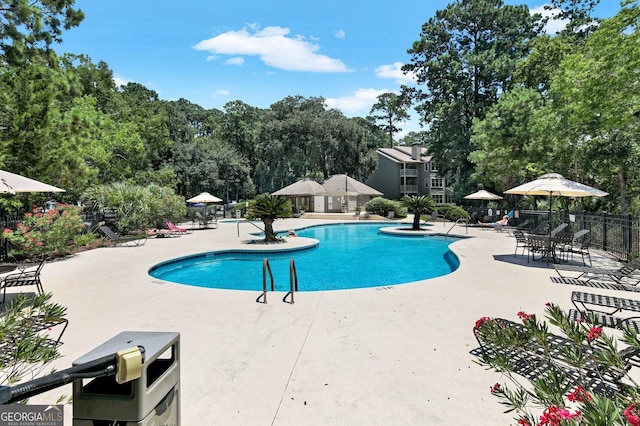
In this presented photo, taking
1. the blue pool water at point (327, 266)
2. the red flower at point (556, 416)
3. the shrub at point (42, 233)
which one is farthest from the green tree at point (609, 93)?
the shrub at point (42, 233)

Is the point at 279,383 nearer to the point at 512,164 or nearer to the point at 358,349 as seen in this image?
the point at 358,349

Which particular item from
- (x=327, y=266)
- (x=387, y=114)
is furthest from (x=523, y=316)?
(x=387, y=114)

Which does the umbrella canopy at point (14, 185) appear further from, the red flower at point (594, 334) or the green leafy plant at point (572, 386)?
the red flower at point (594, 334)

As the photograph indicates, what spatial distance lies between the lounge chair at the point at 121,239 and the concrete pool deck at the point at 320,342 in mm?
5824

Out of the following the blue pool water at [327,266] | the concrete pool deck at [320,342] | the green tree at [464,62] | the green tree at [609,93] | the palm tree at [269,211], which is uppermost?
the green tree at [464,62]

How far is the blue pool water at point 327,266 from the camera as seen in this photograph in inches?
412

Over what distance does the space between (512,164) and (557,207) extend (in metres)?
3.84

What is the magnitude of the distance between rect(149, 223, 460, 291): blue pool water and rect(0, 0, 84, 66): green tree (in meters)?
7.87

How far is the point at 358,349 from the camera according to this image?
4531 millimetres

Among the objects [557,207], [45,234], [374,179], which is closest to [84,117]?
[45,234]

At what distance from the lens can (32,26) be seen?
36.1 feet

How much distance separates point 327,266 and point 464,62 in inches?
1164

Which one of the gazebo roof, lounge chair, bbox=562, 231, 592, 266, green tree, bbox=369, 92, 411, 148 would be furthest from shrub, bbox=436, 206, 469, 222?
green tree, bbox=369, 92, 411, 148

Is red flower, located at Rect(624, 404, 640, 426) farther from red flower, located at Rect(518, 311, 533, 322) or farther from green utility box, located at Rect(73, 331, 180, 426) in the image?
green utility box, located at Rect(73, 331, 180, 426)
